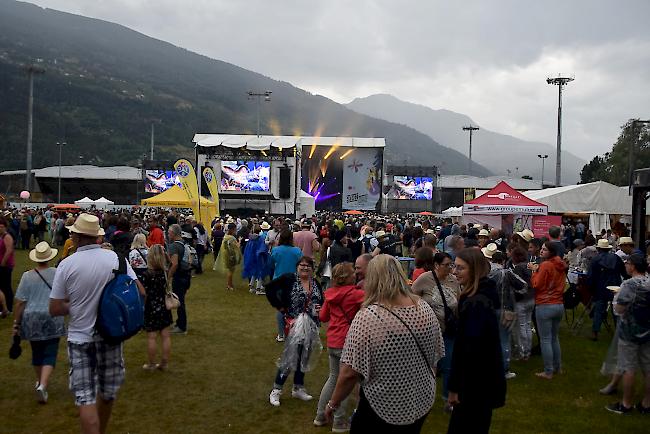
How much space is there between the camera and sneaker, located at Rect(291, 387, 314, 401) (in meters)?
5.21

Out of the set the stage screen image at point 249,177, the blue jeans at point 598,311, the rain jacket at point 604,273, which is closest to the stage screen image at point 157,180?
the stage screen image at point 249,177

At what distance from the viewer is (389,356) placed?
2.52 m

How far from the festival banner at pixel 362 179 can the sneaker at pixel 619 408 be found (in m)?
41.6

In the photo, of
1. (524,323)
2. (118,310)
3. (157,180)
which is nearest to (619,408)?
(524,323)

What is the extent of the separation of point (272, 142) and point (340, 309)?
141 feet

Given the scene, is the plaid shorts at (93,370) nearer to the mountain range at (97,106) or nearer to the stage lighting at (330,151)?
the stage lighting at (330,151)

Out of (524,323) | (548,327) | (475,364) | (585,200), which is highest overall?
(585,200)

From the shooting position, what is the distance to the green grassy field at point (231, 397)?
463 cm

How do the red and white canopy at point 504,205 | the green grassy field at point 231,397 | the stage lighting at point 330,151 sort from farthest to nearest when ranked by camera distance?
the stage lighting at point 330,151 → the red and white canopy at point 504,205 → the green grassy field at point 231,397

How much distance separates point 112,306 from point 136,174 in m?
60.9

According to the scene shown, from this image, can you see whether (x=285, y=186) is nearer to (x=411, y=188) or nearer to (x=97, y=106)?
(x=411, y=188)

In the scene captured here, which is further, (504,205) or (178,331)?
(504,205)

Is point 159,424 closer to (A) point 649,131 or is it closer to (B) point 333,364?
(B) point 333,364

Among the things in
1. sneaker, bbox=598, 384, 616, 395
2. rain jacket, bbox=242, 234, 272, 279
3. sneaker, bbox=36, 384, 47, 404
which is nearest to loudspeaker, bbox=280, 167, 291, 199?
rain jacket, bbox=242, 234, 272, 279
